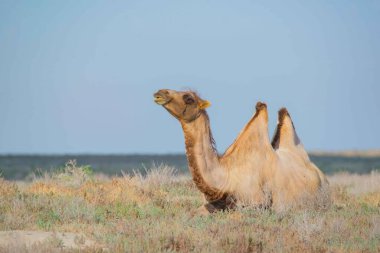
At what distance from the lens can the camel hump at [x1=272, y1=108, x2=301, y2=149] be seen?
1625 centimetres

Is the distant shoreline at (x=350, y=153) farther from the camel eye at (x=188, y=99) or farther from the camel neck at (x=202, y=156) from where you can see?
the camel eye at (x=188, y=99)

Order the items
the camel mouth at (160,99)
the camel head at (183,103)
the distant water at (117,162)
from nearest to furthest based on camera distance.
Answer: the camel mouth at (160,99) → the camel head at (183,103) → the distant water at (117,162)

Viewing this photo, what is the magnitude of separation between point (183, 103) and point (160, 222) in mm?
1843

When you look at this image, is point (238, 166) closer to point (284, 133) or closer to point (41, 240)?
Result: point (284, 133)

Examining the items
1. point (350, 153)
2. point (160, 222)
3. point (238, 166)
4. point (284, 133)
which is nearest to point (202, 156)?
point (238, 166)

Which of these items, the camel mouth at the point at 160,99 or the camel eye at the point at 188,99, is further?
the camel eye at the point at 188,99

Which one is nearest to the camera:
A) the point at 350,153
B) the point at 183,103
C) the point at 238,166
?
the point at 183,103

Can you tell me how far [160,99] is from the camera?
13305mm

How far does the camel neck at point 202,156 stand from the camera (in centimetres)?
1392

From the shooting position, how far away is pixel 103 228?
41.3 ft

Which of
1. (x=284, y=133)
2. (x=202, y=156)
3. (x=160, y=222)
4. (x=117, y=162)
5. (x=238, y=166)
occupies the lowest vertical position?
(x=117, y=162)

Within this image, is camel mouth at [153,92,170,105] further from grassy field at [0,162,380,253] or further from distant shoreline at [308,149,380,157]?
distant shoreline at [308,149,380,157]

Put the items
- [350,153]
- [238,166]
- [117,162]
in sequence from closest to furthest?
[238,166] → [117,162] → [350,153]

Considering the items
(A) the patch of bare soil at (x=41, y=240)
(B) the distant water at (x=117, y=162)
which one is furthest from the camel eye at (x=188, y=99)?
(B) the distant water at (x=117, y=162)
